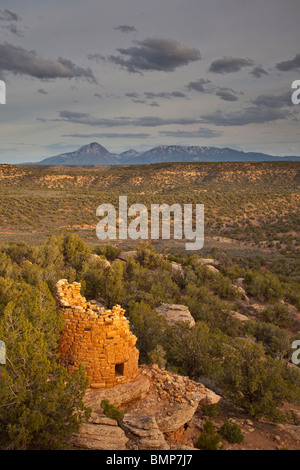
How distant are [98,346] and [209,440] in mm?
3615

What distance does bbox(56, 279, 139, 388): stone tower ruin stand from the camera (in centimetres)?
891

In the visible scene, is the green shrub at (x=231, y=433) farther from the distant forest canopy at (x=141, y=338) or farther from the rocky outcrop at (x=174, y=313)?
the rocky outcrop at (x=174, y=313)

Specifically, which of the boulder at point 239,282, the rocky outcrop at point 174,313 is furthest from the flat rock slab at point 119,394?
the boulder at point 239,282

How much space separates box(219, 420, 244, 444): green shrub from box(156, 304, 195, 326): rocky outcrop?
7135 mm

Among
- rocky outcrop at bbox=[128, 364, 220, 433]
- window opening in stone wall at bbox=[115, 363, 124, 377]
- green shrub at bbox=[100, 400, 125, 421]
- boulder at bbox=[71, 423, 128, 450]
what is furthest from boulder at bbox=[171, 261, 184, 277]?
→ boulder at bbox=[71, 423, 128, 450]

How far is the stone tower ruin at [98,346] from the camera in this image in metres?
8.91

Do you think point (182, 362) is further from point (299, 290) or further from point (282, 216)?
point (282, 216)

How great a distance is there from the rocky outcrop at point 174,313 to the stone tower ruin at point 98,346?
6.98m

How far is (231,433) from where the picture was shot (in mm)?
8766

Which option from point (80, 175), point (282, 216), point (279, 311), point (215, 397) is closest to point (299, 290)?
point (279, 311)

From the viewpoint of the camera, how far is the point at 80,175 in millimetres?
96000

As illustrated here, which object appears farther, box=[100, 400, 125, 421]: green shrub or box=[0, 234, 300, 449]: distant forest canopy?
box=[100, 400, 125, 421]: green shrub

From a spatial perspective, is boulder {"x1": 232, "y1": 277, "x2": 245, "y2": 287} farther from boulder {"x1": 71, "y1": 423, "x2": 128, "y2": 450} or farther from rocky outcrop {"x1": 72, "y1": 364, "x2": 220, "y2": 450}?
boulder {"x1": 71, "y1": 423, "x2": 128, "y2": 450}
